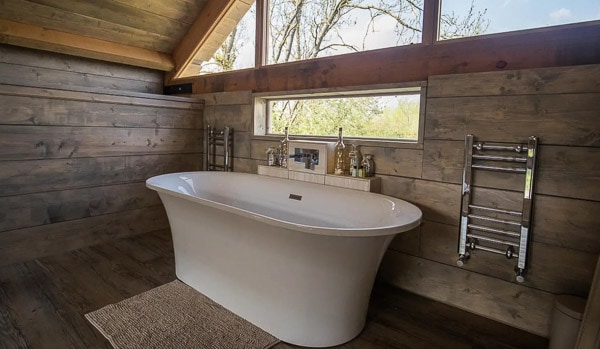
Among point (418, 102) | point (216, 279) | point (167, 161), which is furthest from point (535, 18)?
point (167, 161)

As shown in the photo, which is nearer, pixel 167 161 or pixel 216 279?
pixel 216 279

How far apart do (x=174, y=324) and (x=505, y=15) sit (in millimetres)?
2467

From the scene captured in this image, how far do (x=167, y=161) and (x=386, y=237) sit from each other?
2.56m

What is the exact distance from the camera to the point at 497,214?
1874 millimetres

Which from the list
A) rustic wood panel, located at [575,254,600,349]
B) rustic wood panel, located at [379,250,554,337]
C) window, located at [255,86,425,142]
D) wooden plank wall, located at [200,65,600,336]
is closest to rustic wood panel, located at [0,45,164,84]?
window, located at [255,86,425,142]

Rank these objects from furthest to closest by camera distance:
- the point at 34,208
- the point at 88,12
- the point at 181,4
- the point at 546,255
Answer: the point at 181,4, the point at 88,12, the point at 34,208, the point at 546,255

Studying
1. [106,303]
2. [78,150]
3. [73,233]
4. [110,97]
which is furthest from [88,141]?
[106,303]

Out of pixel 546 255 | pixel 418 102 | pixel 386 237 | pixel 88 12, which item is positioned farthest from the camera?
pixel 88 12

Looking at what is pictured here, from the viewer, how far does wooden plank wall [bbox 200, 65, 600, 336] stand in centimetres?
165

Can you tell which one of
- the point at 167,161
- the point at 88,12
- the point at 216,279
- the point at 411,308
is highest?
the point at 88,12

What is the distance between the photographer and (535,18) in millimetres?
1797

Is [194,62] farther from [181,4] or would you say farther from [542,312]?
[542,312]

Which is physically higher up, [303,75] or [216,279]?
[303,75]

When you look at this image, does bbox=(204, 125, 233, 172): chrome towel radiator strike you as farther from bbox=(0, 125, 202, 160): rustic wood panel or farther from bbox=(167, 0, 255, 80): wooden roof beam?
bbox=(167, 0, 255, 80): wooden roof beam
